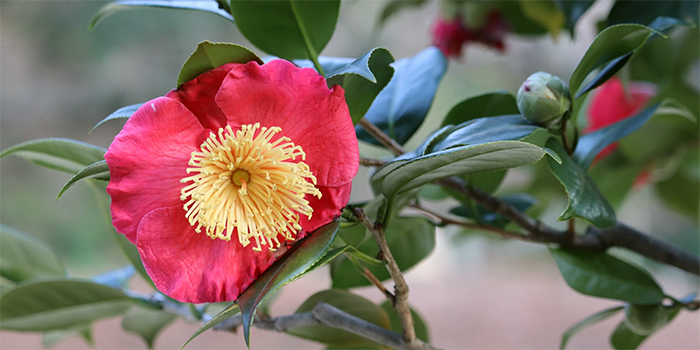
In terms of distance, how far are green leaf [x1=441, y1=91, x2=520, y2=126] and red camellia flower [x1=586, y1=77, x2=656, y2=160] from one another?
0.38 metres

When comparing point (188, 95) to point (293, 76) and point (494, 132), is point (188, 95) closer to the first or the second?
point (293, 76)

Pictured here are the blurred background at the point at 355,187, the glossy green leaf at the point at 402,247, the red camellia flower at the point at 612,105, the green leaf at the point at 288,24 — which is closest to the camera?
the green leaf at the point at 288,24

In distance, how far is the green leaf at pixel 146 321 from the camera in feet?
2.06

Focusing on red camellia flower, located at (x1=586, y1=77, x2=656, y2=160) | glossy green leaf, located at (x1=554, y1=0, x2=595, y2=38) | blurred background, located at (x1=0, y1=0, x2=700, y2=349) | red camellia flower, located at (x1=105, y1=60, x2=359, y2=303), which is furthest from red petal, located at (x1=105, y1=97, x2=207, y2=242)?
blurred background, located at (x1=0, y1=0, x2=700, y2=349)

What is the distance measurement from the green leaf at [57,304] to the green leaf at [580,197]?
1.39 ft

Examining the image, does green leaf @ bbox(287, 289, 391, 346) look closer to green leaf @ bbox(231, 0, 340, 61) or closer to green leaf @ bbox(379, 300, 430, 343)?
green leaf @ bbox(379, 300, 430, 343)

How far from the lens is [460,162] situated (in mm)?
310

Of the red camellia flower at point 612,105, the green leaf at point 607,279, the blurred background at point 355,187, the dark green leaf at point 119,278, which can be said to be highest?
the green leaf at point 607,279

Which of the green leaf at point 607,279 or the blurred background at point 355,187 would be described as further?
the blurred background at point 355,187

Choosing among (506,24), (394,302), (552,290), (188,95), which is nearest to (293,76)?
(188,95)

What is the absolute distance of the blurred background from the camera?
1.63 metres

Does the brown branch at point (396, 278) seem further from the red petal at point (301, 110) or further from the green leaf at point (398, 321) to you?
the green leaf at point (398, 321)

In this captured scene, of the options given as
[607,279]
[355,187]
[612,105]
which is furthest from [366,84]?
[355,187]

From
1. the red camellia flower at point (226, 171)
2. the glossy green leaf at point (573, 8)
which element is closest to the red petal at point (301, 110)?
the red camellia flower at point (226, 171)
